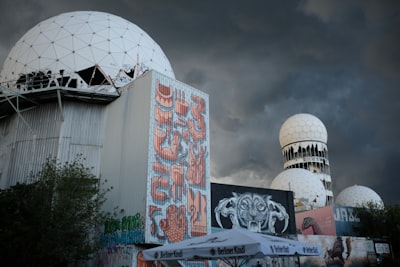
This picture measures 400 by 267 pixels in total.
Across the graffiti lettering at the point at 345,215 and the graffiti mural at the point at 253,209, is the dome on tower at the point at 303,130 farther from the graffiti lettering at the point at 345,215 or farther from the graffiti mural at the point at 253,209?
the graffiti mural at the point at 253,209

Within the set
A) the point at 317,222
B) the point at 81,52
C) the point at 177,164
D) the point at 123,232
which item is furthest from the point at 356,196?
the point at 81,52

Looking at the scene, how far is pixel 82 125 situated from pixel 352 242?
22901 mm

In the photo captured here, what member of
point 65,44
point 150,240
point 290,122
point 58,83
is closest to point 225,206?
point 150,240

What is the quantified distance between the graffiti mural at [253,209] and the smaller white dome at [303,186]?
18.4 m

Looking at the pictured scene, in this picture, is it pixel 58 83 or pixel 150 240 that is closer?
pixel 150 240

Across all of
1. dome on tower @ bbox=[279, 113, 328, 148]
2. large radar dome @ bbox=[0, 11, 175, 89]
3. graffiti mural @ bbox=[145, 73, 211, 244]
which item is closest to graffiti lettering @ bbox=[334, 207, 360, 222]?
graffiti mural @ bbox=[145, 73, 211, 244]

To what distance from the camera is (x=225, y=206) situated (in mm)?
25734

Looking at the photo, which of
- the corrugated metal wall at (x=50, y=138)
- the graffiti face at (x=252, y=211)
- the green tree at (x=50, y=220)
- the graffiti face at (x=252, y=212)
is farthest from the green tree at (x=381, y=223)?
the green tree at (x=50, y=220)

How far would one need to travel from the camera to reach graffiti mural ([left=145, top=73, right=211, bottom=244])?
20234mm

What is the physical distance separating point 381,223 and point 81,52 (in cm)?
3203

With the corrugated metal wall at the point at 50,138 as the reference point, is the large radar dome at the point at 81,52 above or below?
above

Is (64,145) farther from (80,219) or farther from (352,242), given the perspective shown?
(352,242)

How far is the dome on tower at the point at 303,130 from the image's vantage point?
58.7 meters

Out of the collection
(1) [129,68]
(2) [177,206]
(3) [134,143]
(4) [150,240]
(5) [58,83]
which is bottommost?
(4) [150,240]
